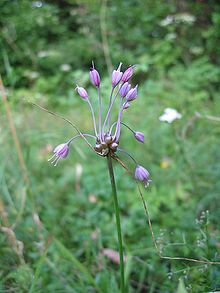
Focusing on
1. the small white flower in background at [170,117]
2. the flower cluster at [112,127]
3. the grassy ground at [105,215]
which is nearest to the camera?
the flower cluster at [112,127]

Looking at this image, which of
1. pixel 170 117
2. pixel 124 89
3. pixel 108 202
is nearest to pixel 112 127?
pixel 124 89

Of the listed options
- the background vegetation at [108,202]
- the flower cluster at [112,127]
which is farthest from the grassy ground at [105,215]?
the flower cluster at [112,127]

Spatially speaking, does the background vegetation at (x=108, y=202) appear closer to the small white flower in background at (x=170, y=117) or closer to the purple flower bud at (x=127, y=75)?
the small white flower in background at (x=170, y=117)

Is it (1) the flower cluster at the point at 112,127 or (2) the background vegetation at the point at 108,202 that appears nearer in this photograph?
(1) the flower cluster at the point at 112,127

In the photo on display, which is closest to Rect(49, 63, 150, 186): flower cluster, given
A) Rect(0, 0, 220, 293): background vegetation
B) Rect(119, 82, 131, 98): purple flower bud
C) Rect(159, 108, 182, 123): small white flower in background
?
Rect(119, 82, 131, 98): purple flower bud

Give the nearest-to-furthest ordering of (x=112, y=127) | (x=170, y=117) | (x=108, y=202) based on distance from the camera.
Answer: (x=112, y=127)
(x=170, y=117)
(x=108, y=202)

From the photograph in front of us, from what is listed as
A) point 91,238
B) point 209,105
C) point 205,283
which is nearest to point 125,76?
point 205,283

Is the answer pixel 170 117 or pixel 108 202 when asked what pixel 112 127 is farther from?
pixel 108 202

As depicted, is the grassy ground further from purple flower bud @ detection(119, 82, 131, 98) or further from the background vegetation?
purple flower bud @ detection(119, 82, 131, 98)
